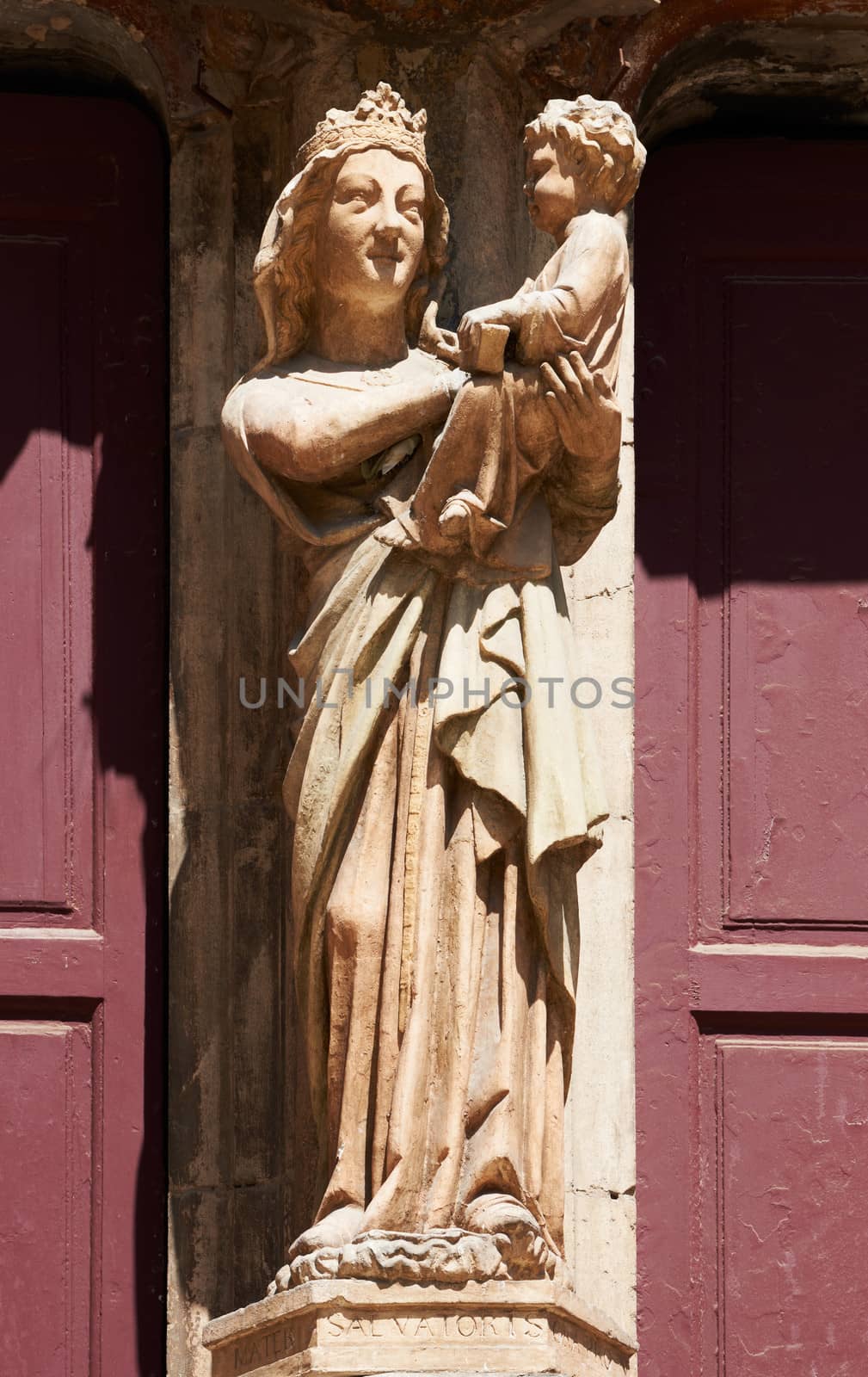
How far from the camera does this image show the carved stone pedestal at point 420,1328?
678 cm

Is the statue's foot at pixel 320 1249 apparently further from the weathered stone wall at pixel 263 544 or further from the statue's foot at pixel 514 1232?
the weathered stone wall at pixel 263 544

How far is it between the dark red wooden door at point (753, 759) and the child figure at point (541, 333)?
2.94ft

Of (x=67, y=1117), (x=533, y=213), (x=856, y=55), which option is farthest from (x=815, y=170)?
(x=67, y=1117)

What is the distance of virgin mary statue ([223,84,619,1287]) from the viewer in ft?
23.0

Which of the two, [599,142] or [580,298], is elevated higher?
[599,142]

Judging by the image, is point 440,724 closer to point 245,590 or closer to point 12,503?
point 245,590

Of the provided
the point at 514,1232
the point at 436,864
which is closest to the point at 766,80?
the point at 436,864

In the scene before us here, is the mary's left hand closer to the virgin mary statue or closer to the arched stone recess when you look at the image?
the virgin mary statue

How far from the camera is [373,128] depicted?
24.4 ft

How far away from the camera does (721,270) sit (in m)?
8.34

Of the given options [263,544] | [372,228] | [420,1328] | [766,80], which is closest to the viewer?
[420,1328]

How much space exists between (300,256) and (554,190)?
21.2 inches

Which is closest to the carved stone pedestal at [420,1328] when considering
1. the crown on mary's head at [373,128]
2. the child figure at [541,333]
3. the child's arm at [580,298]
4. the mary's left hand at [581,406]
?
the child figure at [541,333]

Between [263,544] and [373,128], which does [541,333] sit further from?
[263,544]
